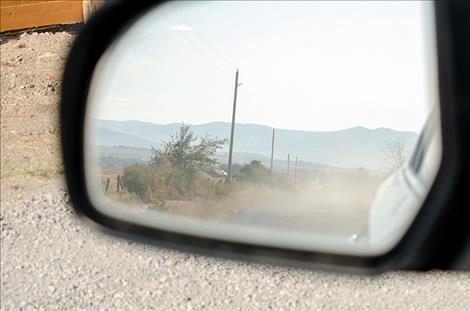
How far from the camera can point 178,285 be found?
15.3 feet

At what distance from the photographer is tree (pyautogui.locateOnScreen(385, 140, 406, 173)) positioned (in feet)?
4.38

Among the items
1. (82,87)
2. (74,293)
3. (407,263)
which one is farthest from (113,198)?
(74,293)

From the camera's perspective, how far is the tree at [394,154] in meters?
1.33

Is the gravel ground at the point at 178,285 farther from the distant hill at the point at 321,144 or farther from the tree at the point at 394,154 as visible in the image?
the tree at the point at 394,154

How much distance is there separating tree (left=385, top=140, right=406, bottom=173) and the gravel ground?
8.84 ft

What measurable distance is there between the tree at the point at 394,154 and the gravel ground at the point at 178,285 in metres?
2.69

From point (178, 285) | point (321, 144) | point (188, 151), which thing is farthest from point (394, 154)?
point (178, 285)

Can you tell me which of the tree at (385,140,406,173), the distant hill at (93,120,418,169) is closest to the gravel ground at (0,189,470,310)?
the distant hill at (93,120,418,169)

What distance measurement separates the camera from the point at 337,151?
54.3 inches

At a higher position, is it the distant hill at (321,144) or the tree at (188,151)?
the distant hill at (321,144)

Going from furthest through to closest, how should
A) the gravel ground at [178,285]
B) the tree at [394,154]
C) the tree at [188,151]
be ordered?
the gravel ground at [178,285]
the tree at [188,151]
the tree at [394,154]

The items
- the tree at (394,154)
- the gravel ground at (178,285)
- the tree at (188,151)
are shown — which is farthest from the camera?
the gravel ground at (178,285)

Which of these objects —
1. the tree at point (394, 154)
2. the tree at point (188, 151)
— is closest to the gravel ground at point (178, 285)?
the tree at point (188, 151)

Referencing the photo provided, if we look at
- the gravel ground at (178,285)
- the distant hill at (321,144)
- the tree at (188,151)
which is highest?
the distant hill at (321,144)
